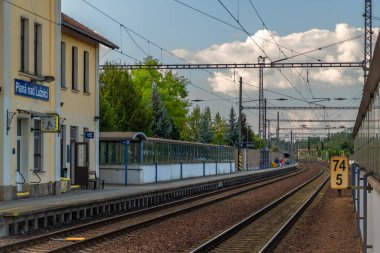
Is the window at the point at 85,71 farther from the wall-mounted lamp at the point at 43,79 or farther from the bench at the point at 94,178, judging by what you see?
the wall-mounted lamp at the point at 43,79

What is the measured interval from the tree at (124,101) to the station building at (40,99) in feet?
99.6

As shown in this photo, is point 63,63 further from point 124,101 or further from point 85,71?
point 124,101

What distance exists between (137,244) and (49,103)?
41.6 ft

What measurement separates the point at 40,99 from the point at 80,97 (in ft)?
19.9

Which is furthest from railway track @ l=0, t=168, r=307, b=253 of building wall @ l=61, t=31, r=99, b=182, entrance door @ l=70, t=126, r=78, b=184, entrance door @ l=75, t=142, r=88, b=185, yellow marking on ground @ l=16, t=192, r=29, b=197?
building wall @ l=61, t=31, r=99, b=182

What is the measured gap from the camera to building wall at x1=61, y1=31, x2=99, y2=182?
30250 mm

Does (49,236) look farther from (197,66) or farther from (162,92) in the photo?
(162,92)

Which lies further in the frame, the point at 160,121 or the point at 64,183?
the point at 160,121

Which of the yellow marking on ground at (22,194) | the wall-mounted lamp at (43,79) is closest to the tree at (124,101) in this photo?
the wall-mounted lamp at (43,79)

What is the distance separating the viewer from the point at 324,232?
18.2 meters

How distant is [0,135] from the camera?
22797mm

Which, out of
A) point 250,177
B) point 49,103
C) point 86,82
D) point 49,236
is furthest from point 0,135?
point 250,177

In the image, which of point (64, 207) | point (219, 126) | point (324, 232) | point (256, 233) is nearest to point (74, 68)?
point (64, 207)

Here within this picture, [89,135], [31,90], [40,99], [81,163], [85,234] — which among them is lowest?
[85,234]
